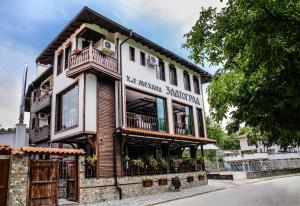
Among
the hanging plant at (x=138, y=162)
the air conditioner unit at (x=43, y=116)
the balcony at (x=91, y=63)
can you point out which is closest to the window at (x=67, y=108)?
the balcony at (x=91, y=63)

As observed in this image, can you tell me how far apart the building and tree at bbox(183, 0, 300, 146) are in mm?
8473

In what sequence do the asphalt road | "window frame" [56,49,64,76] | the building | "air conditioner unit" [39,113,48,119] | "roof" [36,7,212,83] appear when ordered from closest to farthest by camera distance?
1. the asphalt road
2. the building
3. "roof" [36,7,212,83]
4. "window frame" [56,49,64,76]
5. "air conditioner unit" [39,113,48,119]

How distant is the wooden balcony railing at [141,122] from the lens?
1777 cm

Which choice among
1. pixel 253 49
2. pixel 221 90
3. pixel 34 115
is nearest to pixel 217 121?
pixel 221 90

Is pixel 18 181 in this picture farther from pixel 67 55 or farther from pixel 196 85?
pixel 196 85

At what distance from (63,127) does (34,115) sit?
9043 millimetres

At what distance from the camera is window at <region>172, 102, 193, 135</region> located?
2171 centimetres

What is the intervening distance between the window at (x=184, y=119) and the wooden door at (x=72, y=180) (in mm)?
9387

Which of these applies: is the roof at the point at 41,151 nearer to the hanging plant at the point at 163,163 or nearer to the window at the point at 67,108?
the window at the point at 67,108

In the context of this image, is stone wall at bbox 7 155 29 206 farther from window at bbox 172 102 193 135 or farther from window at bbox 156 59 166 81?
window at bbox 172 102 193 135

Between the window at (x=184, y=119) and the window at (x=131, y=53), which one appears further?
the window at (x=184, y=119)

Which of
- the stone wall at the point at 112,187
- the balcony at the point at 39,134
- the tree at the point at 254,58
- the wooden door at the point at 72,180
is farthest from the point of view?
the balcony at the point at 39,134

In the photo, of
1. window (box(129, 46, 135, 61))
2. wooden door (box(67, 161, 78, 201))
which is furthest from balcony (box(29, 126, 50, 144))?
window (box(129, 46, 135, 61))

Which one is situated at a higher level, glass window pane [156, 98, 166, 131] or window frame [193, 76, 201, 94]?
window frame [193, 76, 201, 94]
